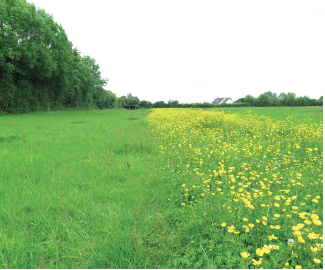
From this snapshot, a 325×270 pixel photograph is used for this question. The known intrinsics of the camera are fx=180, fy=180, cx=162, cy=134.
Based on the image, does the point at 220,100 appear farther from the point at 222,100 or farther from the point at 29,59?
the point at 29,59

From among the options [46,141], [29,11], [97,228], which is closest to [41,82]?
[29,11]

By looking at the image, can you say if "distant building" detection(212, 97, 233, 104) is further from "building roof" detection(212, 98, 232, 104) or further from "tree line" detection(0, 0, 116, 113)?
"tree line" detection(0, 0, 116, 113)

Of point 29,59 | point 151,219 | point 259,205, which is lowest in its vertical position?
point 151,219

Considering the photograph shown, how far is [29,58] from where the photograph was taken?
72.6 feet

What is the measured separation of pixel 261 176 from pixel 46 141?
7551 mm

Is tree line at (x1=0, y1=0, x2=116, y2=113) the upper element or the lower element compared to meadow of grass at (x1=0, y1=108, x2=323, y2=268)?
upper

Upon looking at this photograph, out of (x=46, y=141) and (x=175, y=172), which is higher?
(x=46, y=141)

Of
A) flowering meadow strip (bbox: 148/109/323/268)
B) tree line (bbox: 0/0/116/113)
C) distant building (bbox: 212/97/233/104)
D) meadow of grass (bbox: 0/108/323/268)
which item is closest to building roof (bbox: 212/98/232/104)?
distant building (bbox: 212/97/233/104)

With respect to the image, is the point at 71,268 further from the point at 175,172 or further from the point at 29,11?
the point at 29,11

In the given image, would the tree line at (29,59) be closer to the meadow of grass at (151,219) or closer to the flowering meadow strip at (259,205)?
the meadow of grass at (151,219)

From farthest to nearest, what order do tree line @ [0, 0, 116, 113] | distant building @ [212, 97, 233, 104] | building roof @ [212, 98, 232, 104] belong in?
building roof @ [212, 98, 232, 104], distant building @ [212, 97, 233, 104], tree line @ [0, 0, 116, 113]

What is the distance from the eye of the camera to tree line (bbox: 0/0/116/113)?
20.8 m

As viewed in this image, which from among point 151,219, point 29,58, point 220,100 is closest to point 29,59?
point 29,58

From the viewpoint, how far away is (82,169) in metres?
4.27
